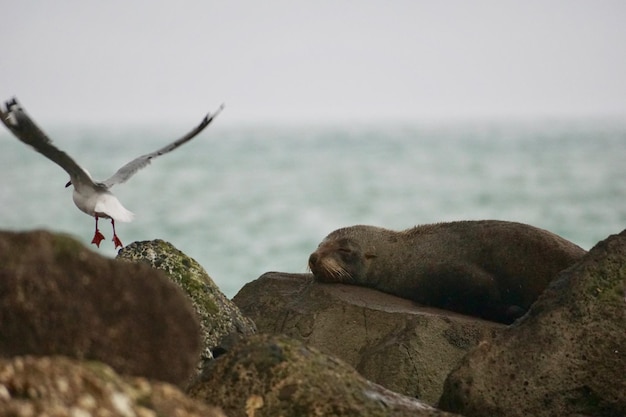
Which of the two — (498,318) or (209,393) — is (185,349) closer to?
(209,393)

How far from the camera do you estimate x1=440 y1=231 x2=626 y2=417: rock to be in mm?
7234

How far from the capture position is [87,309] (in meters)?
5.14

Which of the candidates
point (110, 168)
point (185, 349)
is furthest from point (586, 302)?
point (110, 168)

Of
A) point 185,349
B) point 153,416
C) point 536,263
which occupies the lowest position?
point 153,416

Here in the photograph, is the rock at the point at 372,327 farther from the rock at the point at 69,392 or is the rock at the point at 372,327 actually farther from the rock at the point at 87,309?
the rock at the point at 69,392

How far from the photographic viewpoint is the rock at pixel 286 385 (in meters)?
6.17

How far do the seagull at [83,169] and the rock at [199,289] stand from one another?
1.41ft

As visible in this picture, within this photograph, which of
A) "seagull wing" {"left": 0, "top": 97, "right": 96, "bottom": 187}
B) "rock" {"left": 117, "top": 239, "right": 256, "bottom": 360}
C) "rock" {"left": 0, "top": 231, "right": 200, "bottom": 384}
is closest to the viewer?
"rock" {"left": 0, "top": 231, "right": 200, "bottom": 384}

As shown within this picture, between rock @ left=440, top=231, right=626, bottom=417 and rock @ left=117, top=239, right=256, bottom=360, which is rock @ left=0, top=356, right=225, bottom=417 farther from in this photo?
rock @ left=117, top=239, right=256, bottom=360

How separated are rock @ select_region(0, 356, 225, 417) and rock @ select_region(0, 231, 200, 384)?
0.20 metres

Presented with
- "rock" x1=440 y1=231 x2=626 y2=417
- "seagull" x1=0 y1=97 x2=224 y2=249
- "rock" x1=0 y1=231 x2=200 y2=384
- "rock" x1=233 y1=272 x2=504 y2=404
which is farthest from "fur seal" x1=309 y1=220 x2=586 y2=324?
"rock" x1=0 y1=231 x2=200 y2=384

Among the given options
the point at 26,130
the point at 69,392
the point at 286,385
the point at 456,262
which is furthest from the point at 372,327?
the point at 69,392

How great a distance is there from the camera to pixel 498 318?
1066cm

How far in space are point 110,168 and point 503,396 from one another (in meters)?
53.3
